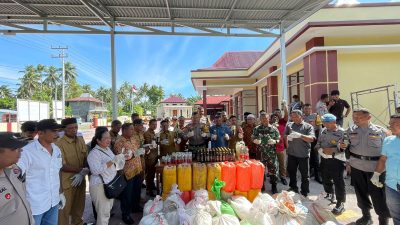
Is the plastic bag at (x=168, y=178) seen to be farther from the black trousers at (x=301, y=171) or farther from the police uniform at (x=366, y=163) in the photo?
the police uniform at (x=366, y=163)

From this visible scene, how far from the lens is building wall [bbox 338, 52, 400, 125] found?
933cm

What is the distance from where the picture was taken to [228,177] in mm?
4809

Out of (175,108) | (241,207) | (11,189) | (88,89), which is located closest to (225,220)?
(241,207)

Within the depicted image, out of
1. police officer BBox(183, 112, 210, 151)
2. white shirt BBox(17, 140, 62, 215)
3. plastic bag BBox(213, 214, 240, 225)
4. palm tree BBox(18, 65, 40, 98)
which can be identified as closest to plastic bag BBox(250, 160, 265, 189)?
plastic bag BBox(213, 214, 240, 225)

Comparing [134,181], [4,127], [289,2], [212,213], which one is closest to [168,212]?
[212,213]

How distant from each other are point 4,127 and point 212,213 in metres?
26.7

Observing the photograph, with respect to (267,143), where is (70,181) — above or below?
below

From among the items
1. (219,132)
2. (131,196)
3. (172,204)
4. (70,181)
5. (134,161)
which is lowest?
(131,196)

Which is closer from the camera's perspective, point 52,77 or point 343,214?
point 343,214

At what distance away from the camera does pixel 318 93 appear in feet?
29.2

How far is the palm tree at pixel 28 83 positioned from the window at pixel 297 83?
76726 mm

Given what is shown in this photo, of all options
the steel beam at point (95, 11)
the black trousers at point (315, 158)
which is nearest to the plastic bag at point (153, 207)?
the steel beam at point (95, 11)

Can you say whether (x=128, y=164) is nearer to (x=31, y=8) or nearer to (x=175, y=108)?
(x=31, y=8)

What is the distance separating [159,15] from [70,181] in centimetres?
403
